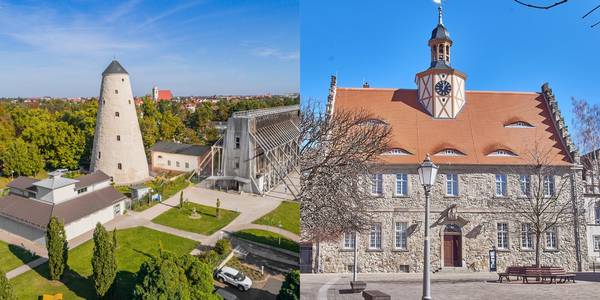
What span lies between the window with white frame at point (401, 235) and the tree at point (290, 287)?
69 cm

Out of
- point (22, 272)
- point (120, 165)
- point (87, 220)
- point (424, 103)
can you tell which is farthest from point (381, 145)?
point (22, 272)

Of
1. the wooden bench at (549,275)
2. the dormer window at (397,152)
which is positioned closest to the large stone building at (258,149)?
the dormer window at (397,152)

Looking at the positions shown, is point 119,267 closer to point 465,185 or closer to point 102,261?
point 102,261

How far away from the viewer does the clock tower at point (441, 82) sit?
2648mm

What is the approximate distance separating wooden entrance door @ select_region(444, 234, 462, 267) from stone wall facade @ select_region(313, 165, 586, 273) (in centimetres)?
2

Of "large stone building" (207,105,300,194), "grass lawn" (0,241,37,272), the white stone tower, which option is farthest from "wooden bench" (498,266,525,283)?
"grass lawn" (0,241,37,272)

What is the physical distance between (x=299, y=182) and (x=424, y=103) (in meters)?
0.99

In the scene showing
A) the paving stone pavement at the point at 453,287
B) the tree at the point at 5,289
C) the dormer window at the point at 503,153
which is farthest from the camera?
the dormer window at the point at 503,153

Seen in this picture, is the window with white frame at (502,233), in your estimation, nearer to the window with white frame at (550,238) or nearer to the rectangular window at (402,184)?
the window with white frame at (550,238)

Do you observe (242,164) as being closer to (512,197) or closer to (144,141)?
(144,141)

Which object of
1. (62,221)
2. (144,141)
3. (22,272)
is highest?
(144,141)

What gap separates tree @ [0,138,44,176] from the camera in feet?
8.71

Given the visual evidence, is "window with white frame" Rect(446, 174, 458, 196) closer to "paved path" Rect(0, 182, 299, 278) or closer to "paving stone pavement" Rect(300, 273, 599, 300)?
"paving stone pavement" Rect(300, 273, 599, 300)

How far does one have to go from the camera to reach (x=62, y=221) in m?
2.42
